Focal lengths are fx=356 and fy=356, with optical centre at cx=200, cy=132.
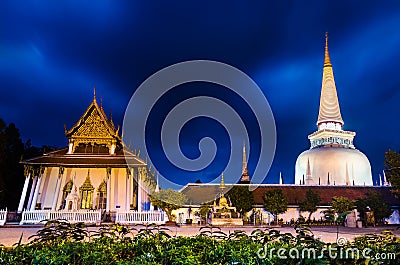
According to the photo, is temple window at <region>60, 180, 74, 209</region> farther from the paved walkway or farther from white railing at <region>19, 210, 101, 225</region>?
the paved walkway

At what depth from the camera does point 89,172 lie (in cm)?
2767

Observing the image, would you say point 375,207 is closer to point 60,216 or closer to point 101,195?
point 101,195

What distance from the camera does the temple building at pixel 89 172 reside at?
25.0m

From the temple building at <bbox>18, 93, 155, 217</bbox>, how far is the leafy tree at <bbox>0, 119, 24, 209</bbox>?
3.48 metres

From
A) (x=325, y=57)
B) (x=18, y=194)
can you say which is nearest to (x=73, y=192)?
(x=18, y=194)

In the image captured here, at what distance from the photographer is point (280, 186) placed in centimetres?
3612

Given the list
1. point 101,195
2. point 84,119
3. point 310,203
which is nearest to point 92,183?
point 101,195

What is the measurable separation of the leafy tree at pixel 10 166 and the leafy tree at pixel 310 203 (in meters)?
24.7

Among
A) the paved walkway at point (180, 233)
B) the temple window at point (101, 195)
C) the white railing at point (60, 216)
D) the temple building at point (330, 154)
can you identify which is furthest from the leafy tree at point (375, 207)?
the white railing at point (60, 216)

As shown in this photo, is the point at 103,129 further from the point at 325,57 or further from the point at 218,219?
the point at 325,57

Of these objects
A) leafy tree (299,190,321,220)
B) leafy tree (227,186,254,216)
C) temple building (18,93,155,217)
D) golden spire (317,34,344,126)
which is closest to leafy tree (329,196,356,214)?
leafy tree (299,190,321,220)

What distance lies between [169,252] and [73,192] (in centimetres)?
2320

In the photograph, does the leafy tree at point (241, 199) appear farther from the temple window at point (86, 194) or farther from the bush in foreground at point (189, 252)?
the bush in foreground at point (189, 252)

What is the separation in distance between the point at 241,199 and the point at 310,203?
6.28 m
